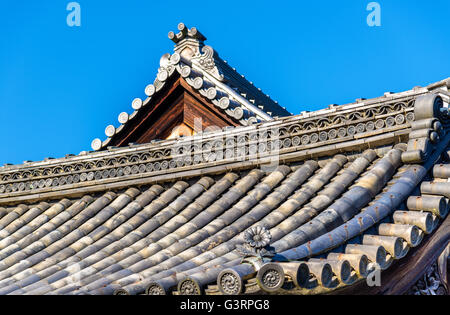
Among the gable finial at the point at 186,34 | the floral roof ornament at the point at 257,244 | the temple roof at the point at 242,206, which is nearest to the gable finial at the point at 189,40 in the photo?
the gable finial at the point at 186,34

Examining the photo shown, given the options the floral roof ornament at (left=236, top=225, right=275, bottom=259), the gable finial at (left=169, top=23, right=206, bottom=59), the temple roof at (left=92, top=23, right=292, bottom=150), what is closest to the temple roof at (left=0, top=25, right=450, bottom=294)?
the floral roof ornament at (left=236, top=225, right=275, bottom=259)

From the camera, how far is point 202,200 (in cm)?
1076

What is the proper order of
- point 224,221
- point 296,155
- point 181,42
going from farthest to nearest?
point 181,42 → point 296,155 → point 224,221

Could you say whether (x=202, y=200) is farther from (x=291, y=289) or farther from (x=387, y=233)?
(x=291, y=289)

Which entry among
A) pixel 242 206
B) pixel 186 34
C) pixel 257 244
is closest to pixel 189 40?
pixel 186 34

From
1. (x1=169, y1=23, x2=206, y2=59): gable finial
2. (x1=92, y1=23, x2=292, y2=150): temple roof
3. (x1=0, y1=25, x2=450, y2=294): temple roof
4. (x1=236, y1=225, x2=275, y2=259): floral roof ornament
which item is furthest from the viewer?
(x1=169, y1=23, x2=206, y2=59): gable finial

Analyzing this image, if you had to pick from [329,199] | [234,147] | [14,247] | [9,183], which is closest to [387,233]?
[329,199]

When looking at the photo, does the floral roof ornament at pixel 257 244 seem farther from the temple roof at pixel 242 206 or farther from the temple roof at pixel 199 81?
the temple roof at pixel 199 81

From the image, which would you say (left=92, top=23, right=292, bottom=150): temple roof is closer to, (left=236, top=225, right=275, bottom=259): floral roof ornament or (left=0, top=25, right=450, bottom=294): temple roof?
(left=0, top=25, right=450, bottom=294): temple roof

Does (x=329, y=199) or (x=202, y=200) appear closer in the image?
(x=329, y=199)

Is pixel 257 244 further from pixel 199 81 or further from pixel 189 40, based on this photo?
pixel 189 40

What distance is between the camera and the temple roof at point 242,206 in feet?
24.1

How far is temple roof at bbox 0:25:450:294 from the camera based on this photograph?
289 inches

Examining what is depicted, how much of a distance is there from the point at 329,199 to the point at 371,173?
0.66 meters
